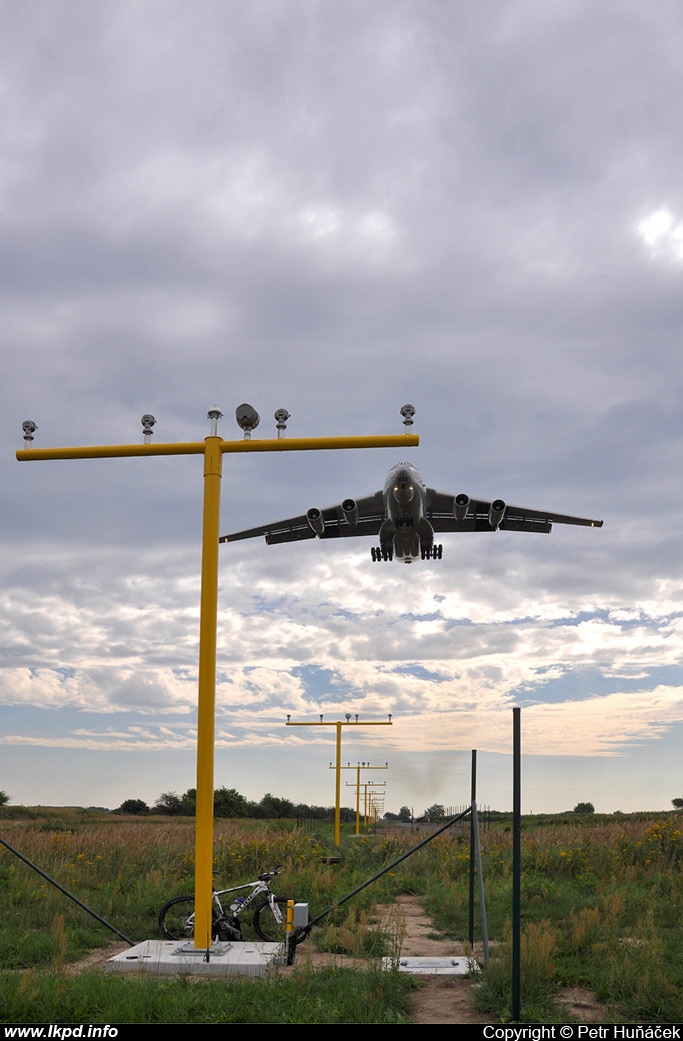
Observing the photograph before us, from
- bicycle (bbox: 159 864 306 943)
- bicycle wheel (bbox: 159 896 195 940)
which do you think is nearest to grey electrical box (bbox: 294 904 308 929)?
bicycle (bbox: 159 864 306 943)

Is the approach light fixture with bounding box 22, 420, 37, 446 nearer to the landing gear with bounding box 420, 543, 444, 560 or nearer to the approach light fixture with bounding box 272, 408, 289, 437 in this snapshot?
the approach light fixture with bounding box 272, 408, 289, 437

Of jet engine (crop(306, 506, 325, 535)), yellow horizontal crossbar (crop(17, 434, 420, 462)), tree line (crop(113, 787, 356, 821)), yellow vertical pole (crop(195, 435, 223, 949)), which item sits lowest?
tree line (crop(113, 787, 356, 821))

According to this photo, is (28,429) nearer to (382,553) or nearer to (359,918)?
(359,918)

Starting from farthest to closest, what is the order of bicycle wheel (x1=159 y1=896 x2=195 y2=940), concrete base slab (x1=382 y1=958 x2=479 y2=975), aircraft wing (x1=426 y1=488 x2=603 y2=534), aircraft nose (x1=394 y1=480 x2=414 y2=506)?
aircraft wing (x1=426 y1=488 x2=603 y2=534), aircraft nose (x1=394 y1=480 x2=414 y2=506), bicycle wheel (x1=159 y1=896 x2=195 y2=940), concrete base slab (x1=382 y1=958 x2=479 y2=975)

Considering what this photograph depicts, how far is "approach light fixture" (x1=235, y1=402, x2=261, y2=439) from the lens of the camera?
1139cm

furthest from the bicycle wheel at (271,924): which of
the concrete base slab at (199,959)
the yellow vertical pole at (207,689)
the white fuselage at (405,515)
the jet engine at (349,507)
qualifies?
the jet engine at (349,507)

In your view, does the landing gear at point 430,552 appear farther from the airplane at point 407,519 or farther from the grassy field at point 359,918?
the grassy field at point 359,918

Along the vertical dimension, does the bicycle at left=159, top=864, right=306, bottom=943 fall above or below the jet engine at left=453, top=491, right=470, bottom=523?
below

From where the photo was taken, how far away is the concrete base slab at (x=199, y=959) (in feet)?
30.3

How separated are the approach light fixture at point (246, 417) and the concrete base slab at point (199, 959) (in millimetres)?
6607

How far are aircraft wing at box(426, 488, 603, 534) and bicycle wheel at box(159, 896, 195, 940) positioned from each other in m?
16.2
